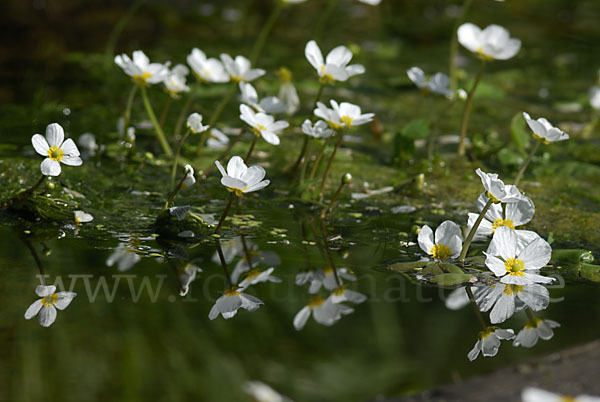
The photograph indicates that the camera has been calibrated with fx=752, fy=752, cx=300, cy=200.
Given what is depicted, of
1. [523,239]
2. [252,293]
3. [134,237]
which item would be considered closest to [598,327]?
[523,239]

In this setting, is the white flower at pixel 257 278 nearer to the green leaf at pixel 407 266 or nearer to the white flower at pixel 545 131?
the green leaf at pixel 407 266

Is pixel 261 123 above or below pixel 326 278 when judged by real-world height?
above

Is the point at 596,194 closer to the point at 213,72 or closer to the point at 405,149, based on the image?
the point at 405,149

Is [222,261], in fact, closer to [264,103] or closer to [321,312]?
[321,312]

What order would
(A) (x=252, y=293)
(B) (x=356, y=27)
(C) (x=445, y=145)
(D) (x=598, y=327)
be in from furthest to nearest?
(B) (x=356, y=27)
(C) (x=445, y=145)
(A) (x=252, y=293)
(D) (x=598, y=327)

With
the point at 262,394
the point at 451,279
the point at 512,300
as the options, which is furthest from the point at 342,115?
the point at 262,394

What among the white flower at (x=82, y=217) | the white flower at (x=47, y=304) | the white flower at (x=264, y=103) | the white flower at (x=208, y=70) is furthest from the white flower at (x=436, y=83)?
the white flower at (x=47, y=304)
